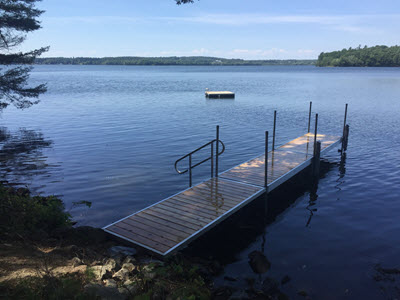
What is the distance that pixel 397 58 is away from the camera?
17112cm

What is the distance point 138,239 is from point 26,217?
109 inches

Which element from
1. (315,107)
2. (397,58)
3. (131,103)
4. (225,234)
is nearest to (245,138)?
(225,234)

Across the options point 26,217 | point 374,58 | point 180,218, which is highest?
point 374,58

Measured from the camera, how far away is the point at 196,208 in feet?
33.0

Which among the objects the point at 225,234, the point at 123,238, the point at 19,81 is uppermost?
the point at 19,81

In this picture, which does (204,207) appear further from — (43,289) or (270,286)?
(43,289)

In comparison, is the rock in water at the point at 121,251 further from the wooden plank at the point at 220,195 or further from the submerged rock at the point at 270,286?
the wooden plank at the point at 220,195

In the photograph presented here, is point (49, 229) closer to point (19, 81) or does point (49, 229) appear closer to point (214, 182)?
point (214, 182)

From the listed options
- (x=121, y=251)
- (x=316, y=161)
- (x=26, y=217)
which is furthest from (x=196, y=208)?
(x=316, y=161)

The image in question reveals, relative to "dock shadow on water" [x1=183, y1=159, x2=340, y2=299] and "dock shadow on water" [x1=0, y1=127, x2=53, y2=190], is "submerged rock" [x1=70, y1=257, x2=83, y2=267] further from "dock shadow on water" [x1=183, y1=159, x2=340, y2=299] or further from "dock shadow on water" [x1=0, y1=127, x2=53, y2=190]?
"dock shadow on water" [x1=0, y1=127, x2=53, y2=190]

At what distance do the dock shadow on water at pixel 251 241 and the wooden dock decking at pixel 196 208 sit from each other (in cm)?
91

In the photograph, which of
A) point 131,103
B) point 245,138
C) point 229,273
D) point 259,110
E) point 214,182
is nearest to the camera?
point 229,273

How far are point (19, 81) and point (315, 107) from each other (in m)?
30.0

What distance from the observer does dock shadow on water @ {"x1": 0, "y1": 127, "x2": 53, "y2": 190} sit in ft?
51.6
